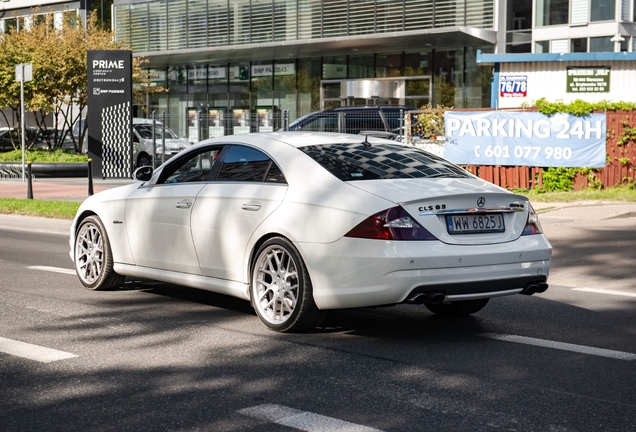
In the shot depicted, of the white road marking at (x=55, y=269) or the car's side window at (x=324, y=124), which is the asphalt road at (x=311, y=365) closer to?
the white road marking at (x=55, y=269)

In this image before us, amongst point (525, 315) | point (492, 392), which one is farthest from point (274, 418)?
point (525, 315)

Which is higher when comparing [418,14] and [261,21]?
[261,21]

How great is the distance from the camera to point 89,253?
29.9ft

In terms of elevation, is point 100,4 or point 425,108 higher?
point 100,4


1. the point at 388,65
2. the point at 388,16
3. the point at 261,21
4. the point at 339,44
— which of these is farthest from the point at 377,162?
the point at 261,21

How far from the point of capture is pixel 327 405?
16.6ft

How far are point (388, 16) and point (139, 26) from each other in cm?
1358

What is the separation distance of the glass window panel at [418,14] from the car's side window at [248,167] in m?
25.5

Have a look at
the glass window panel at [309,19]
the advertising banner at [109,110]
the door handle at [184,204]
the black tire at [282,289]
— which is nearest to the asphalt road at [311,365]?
the black tire at [282,289]

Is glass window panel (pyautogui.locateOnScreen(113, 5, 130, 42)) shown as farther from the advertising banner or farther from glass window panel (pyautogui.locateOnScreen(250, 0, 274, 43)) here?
the advertising banner

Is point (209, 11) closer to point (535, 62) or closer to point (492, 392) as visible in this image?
point (535, 62)

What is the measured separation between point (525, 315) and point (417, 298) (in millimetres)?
1886

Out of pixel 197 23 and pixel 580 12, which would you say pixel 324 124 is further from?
pixel 197 23

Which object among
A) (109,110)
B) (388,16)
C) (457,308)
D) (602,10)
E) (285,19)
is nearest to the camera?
(457,308)
